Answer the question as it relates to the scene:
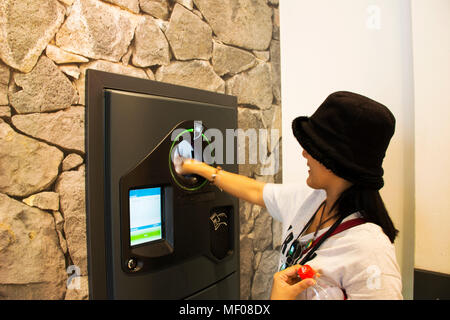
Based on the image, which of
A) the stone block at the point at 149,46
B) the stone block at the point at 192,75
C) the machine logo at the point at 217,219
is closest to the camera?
the stone block at the point at 149,46

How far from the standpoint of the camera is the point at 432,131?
1.67 m

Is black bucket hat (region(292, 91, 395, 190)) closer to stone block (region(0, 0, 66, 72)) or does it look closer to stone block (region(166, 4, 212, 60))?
stone block (region(166, 4, 212, 60))

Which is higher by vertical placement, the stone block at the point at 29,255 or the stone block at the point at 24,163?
the stone block at the point at 24,163

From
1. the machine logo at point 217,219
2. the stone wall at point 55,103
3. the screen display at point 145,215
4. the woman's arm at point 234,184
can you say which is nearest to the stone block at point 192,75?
the stone wall at point 55,103

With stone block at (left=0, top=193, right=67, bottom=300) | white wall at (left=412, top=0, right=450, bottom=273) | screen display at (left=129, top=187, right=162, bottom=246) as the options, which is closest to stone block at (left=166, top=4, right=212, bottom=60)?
screen display at (left=129, top=187, right=162, bottom=246)

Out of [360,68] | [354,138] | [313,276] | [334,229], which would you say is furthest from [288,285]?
[360,68]

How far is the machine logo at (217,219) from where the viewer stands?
1.44 meters

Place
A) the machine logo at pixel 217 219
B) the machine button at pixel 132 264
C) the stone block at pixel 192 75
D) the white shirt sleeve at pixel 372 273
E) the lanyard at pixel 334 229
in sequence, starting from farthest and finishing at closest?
the machine logo at pixel 217 219
the stone block at pixel 192 75
the machine button at pixel 132 264
the lanyard at pixel 334 229
the white shirt sleeve at pixel 372 273

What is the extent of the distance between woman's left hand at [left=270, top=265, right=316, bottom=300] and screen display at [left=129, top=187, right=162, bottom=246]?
1.58 ft

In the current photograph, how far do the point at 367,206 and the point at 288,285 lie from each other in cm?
35

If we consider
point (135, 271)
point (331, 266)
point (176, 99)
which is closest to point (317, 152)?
point (331, 266)

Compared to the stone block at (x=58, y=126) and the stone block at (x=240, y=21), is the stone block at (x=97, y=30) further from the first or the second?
the stone block at (x=240, y=21)

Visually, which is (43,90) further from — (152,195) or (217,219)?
(217,219)

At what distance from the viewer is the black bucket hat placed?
93 cm
